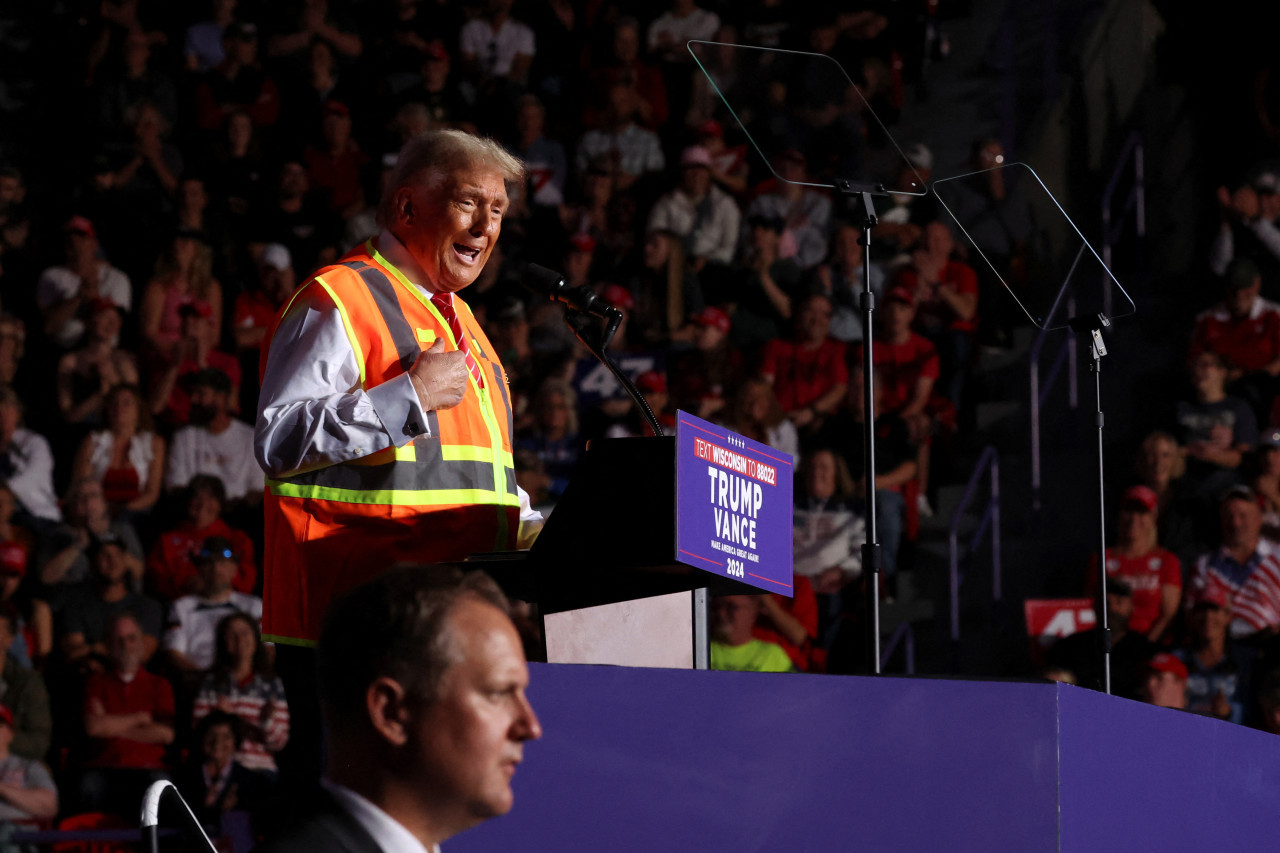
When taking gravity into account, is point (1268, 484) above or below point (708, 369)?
below

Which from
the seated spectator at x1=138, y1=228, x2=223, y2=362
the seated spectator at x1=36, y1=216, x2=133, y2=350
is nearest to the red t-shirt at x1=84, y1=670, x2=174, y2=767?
the seated spectator at x1=138, y1=228, x2=223, y2=362

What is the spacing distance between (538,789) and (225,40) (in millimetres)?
7177

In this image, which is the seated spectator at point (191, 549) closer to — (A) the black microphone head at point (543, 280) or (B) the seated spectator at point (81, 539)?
(B) the seated spectator at point (81, 539)

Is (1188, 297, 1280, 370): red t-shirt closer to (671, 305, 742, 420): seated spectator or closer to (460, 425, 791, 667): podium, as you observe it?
(671, 305, 742, 420): seated spectator

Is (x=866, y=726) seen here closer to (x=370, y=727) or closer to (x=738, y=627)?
(x=370, y=727)

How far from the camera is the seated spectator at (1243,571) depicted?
5.79 m

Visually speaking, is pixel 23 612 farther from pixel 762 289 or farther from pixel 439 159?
pixel 439 159

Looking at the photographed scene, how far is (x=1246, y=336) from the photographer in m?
6.39

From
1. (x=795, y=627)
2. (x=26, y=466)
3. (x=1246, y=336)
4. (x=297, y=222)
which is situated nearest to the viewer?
(x=795, y=627)

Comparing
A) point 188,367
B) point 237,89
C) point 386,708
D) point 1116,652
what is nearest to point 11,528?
point 188,367

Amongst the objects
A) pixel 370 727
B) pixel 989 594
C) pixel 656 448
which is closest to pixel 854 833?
pixel 656 448

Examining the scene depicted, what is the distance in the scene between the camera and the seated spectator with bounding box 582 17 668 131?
804 cm

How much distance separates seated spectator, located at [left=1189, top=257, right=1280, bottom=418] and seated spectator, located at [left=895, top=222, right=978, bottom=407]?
983mm

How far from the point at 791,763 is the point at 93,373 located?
5801 mm
